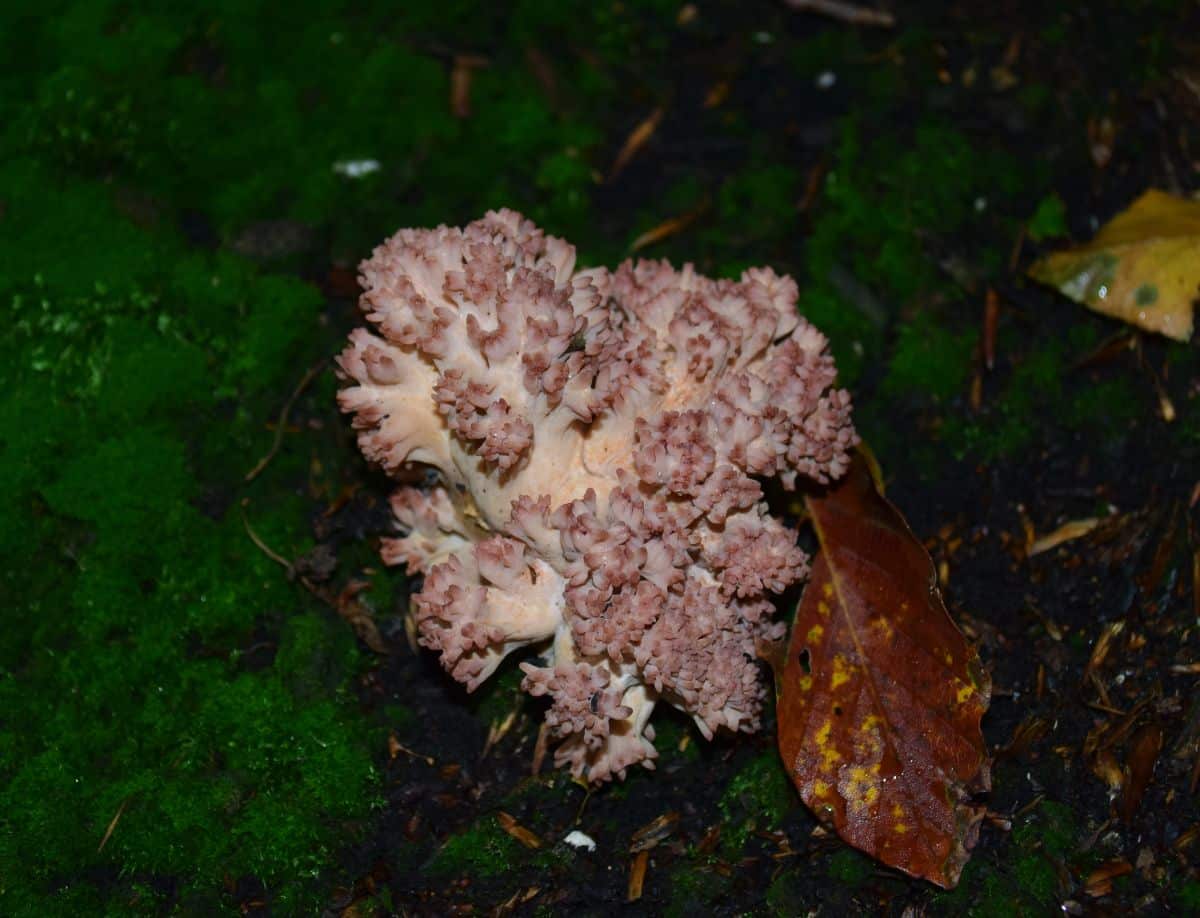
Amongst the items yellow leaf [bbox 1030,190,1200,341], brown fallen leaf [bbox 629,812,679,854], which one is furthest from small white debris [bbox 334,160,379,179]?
brown fallen leaf [bbox 629,812,679,854]

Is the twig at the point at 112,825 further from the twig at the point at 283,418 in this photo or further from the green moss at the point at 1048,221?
the green moss at the point at 1048,221

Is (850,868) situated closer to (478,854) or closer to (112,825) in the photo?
(478,854)

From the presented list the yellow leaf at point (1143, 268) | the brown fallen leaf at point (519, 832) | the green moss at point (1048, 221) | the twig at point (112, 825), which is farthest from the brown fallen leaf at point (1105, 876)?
the twig at point (112, 825)

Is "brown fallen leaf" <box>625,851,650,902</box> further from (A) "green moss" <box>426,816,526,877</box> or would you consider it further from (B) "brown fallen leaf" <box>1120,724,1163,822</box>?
(B) "brown fallen leaf" <box>1120,724,1163,822</box>

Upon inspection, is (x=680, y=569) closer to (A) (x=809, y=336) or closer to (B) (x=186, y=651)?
(A) (x=809, y=336)

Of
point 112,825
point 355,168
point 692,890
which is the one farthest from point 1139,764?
point 355,168

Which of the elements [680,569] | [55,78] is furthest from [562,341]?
[55,78]
